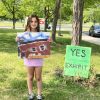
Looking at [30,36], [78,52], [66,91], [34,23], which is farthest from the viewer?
[78,52]

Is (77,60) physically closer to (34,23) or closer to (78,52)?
(78,52)

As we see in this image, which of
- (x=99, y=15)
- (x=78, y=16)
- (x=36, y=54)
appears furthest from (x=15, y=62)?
(x=99, y=15)

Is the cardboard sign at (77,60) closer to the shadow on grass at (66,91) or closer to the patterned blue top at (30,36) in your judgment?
the shadow on grass at (66,91)

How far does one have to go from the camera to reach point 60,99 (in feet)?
24.7

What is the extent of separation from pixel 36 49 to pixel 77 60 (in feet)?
A: 6.13

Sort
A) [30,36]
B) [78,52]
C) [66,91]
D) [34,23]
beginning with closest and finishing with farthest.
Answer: [34,23] < [30,36] < [66,91] < [78,52]

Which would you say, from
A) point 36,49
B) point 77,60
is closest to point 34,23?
point 36,49

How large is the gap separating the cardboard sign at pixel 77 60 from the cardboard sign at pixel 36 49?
1.61 m

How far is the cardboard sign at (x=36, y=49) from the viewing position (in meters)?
7.05

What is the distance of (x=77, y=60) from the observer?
873 cm

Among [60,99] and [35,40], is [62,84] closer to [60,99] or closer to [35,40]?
[60,99]

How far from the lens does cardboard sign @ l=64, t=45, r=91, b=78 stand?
866cm

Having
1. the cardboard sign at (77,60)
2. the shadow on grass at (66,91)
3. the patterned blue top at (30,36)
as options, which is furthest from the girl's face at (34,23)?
the cardboard sign at (77,60)

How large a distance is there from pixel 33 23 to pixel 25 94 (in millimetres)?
1658
